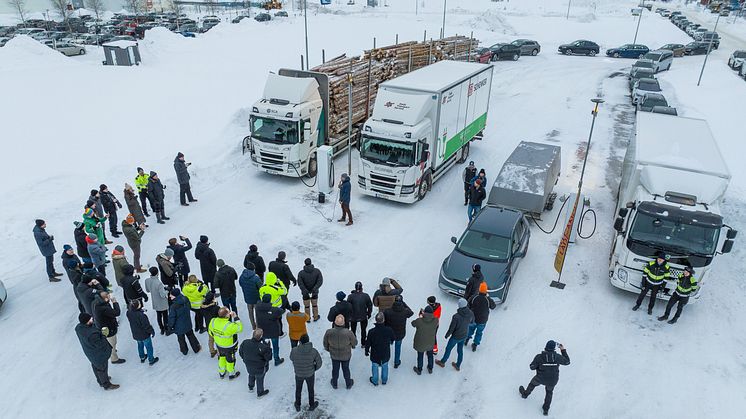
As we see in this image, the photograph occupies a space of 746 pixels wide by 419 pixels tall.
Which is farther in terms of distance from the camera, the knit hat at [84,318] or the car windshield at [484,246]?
the car windshield at [484,246]

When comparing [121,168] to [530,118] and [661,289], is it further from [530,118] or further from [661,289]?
[530,118]

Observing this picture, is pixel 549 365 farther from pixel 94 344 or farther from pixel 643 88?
pixel 643 88

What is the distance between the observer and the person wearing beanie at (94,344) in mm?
8188

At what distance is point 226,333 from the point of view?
853 cm

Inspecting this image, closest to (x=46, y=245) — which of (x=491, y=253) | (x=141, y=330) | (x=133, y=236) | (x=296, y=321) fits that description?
(x=133, y=236)

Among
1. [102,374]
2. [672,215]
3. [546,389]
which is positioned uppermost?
[672,215]

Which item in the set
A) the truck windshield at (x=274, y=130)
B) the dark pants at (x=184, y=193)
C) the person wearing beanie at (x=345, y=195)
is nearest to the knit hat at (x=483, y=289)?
the person wearing beanie at (x=345, y=195)

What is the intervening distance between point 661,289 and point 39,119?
23.1 metres

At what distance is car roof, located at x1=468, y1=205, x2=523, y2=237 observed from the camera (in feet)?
40.9

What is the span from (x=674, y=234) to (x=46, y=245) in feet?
48.1

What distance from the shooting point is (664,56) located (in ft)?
125

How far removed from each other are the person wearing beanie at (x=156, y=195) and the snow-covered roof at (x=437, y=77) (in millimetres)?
7834

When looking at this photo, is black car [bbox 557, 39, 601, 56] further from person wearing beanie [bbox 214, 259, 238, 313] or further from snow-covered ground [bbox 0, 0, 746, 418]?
person wearing beanie [bbox 214, 259, 238, 313]

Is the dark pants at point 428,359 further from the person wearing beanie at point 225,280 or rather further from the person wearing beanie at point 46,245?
the person wearing beanie at point 46,245
